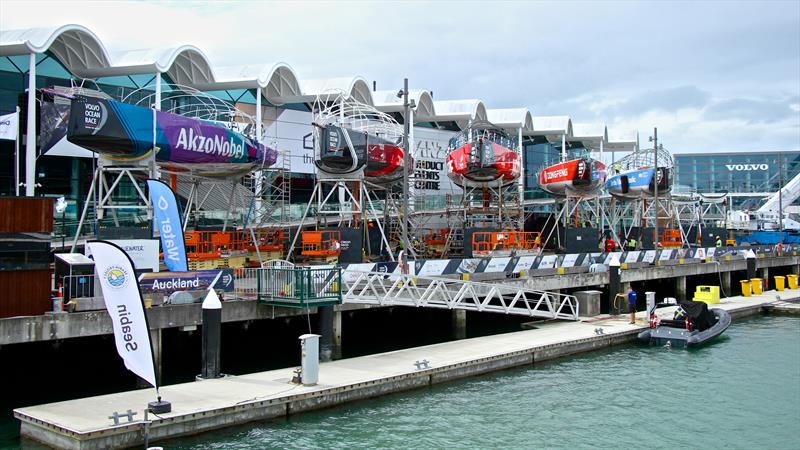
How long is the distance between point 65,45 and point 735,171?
121442mm

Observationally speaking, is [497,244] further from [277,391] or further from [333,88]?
[277,391]

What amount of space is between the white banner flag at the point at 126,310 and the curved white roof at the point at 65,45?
24.7 meters

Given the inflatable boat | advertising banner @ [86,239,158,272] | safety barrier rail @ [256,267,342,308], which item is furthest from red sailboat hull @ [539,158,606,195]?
advertising banner @ [86,239,158,272]

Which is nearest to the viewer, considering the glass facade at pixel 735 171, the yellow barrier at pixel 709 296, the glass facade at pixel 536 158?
the yellow barrier at pixel 709 296

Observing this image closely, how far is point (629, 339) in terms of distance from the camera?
98.4ft

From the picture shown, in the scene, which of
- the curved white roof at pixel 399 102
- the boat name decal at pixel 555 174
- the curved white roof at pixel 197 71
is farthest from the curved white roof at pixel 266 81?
the boat name decal at pixel 555 174

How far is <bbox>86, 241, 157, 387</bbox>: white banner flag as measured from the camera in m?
15.7

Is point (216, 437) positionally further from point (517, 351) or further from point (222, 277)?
point (517, 351)

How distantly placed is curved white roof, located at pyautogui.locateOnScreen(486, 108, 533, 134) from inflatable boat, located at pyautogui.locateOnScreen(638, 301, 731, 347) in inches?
1577

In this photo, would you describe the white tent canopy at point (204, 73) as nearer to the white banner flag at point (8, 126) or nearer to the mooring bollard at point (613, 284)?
the white banner flag at point (8, 126)

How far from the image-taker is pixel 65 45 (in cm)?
4012

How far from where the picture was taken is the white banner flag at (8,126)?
36750mm

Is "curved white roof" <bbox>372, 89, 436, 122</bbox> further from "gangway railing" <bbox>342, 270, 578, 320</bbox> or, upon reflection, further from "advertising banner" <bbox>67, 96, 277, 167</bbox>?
"gangway railing" <bbox>342, 270, 578, 320</bbox>

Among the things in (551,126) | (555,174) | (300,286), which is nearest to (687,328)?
(300,286)
